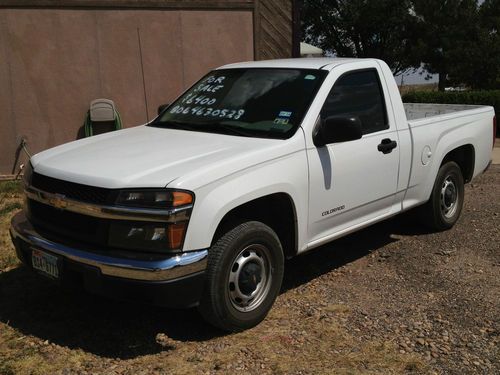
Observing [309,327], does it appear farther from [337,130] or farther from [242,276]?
[337,130]

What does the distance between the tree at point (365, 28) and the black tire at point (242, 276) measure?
3092cm

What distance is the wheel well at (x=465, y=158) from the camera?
646 centimetres

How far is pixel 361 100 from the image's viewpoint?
5043 mm

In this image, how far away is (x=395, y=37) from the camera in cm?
3516

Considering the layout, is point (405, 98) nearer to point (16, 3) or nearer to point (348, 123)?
point (16, 3)

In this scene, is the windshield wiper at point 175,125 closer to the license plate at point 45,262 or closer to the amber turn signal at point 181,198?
the amber turn signal at point 181,198

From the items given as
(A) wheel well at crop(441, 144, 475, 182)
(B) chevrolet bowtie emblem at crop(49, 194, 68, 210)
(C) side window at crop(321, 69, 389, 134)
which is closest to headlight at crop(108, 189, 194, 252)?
(B) chevrolet bowtie emblem at crop(49, 194, 68, 210)

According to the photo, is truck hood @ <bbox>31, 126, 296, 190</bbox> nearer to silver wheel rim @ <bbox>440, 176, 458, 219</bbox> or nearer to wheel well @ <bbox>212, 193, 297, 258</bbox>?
wheel well @ <bbox>212, 193, 297, 258</bbox>

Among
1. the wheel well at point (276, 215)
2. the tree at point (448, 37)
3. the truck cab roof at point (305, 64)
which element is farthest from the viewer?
the tree at point (448, 37)

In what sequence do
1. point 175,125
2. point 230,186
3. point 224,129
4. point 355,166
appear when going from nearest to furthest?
1. point 230,186
2. point 224,129
3. point 355,166
4. point 175,125

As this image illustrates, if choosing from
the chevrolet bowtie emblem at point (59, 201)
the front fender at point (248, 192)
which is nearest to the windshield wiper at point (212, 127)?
the front fender at point (248, 192)

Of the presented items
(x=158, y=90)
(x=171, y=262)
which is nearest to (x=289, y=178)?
(x=171, y=262)

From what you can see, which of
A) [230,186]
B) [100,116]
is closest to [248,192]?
[230,186]

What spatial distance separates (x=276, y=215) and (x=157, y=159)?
3.19ft
